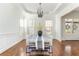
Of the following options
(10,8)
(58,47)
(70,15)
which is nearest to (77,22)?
(70,15)

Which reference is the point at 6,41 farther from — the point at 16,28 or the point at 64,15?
the point at 64,15

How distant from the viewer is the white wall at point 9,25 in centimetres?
365

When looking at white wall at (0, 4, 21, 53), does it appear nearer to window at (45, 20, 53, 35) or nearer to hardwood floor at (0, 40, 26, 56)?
hardwood floor at (0, 40, 26, 56)

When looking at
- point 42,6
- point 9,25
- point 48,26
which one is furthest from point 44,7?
point 9,25

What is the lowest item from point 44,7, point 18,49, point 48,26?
point 18,49

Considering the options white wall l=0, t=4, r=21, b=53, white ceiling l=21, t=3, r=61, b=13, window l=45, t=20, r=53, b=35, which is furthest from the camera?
window l=45, t=20, r=53, b=35

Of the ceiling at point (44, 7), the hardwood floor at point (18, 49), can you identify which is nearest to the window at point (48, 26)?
the ceiling at point (44, 7)

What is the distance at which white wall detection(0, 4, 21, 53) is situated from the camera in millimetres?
3649

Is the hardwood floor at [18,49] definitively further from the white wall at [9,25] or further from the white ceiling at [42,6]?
the white ceiling at [42,6]

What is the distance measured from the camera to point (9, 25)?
375 centimetres

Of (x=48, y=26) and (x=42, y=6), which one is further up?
(x=42, y=6)

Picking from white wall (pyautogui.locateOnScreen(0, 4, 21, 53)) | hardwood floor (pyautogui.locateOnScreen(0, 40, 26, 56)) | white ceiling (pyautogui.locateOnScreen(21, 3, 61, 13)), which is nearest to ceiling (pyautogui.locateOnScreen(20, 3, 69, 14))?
white ceiling (pyautogui.locateOnScreen(21, 3, 61, 13))

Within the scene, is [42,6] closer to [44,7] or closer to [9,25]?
[44,7]

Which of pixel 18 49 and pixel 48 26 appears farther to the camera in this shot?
pixel 18 49
